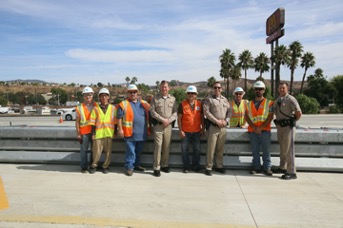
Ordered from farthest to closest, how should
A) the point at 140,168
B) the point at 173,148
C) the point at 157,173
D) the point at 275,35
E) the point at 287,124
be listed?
1. the point at 275,35
2. the point at 173,148
3. the point at 140,168
4. the point at 157,173
5. the point at 287,124

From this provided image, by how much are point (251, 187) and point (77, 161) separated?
378 centimetres

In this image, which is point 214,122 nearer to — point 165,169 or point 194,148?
point 194,148

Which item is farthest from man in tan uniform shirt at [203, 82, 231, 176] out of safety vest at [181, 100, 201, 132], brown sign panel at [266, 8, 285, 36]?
brown sign panel at [266, 8, 285, 36]

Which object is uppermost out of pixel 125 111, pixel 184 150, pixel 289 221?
pixel 125 111

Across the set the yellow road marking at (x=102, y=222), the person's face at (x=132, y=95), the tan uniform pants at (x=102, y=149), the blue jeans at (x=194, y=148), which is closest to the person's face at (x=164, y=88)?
the person's face at (x=132, y=95)

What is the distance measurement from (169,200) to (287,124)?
277 centimetres

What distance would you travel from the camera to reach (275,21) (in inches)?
1232

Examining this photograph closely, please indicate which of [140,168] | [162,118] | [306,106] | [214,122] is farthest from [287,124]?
[306,106]

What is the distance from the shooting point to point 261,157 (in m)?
6.28

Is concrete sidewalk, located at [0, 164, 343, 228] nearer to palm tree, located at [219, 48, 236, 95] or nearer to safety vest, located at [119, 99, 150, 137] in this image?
safety vest, located at [119, 99, 150, 137]

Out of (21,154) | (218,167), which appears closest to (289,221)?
(218,167)

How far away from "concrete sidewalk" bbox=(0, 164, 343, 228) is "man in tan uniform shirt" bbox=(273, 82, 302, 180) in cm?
31

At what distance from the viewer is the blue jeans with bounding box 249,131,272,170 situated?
5.87 m

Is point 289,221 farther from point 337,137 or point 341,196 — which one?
point 337,137
